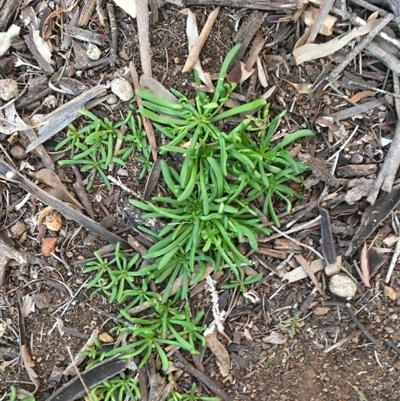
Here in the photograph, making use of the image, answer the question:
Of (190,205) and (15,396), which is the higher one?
(190,205)

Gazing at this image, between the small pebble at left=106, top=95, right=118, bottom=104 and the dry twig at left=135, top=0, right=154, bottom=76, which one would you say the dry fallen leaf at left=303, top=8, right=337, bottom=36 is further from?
the small pebble at left=106, top=95, right=118, bottom=104

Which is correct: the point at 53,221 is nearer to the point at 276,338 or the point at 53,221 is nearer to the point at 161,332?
the point at 161,332

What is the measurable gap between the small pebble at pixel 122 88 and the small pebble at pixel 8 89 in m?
0.54

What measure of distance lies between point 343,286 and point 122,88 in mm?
1543

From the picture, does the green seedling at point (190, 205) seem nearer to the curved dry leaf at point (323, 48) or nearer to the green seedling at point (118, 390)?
the green seedling at point (118, 390)

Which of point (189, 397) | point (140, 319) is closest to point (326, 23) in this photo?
point (140, 319)

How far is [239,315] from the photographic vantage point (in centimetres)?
271

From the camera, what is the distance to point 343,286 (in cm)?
260

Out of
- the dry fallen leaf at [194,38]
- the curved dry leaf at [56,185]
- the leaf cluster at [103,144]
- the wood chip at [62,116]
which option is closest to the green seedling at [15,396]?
the curved dry leaf at [56,185]

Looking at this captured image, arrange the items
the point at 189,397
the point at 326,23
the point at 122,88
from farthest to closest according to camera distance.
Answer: the point at 189,397 → the point at 122,88 → the point at 326,23

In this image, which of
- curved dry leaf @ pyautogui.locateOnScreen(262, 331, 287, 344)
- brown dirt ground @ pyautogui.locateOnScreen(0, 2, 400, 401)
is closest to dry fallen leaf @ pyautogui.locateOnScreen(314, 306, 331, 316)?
brown dirt ground @ pyautogui.locateOnScreen(0, 2, 400, 401)

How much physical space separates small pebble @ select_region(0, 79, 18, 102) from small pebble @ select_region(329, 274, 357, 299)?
6.45 ft

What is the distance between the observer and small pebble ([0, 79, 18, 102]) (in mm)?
2648

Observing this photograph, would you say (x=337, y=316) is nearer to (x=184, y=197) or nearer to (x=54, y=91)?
(x=184, y=197)
